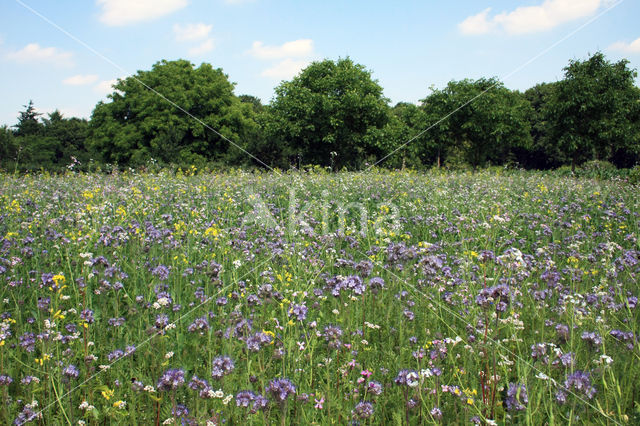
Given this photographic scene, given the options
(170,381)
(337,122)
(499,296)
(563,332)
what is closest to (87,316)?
(170,381)

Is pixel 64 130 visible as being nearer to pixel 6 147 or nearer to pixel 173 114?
pixel 173 114

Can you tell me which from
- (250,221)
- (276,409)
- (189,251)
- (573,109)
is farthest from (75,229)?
(573,109)

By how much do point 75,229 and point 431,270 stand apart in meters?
4.48

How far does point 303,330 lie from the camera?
3162 millimetres

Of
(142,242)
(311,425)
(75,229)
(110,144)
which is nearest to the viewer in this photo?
(311,425)

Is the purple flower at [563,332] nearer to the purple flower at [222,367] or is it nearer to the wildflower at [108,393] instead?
the purple flower at [222,367]

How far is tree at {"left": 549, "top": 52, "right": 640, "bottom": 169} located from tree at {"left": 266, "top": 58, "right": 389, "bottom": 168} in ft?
46.6

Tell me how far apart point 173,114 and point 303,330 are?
44806mm

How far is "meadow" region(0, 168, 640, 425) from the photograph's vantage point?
7.84ft

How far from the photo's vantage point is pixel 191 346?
3182 mm

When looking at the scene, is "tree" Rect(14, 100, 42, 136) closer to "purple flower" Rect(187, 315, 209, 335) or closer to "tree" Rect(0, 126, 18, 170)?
"tree" Rect(0, 126, 18, 170)

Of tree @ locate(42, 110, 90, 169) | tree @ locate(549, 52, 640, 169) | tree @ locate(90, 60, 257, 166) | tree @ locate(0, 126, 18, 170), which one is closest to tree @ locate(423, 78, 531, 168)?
tree @ locate(549, 52, 640, 169)

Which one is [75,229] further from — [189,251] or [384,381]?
[384,381]

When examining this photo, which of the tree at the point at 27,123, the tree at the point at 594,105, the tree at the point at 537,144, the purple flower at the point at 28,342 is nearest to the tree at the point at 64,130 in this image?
the tree at the point at 27,123
